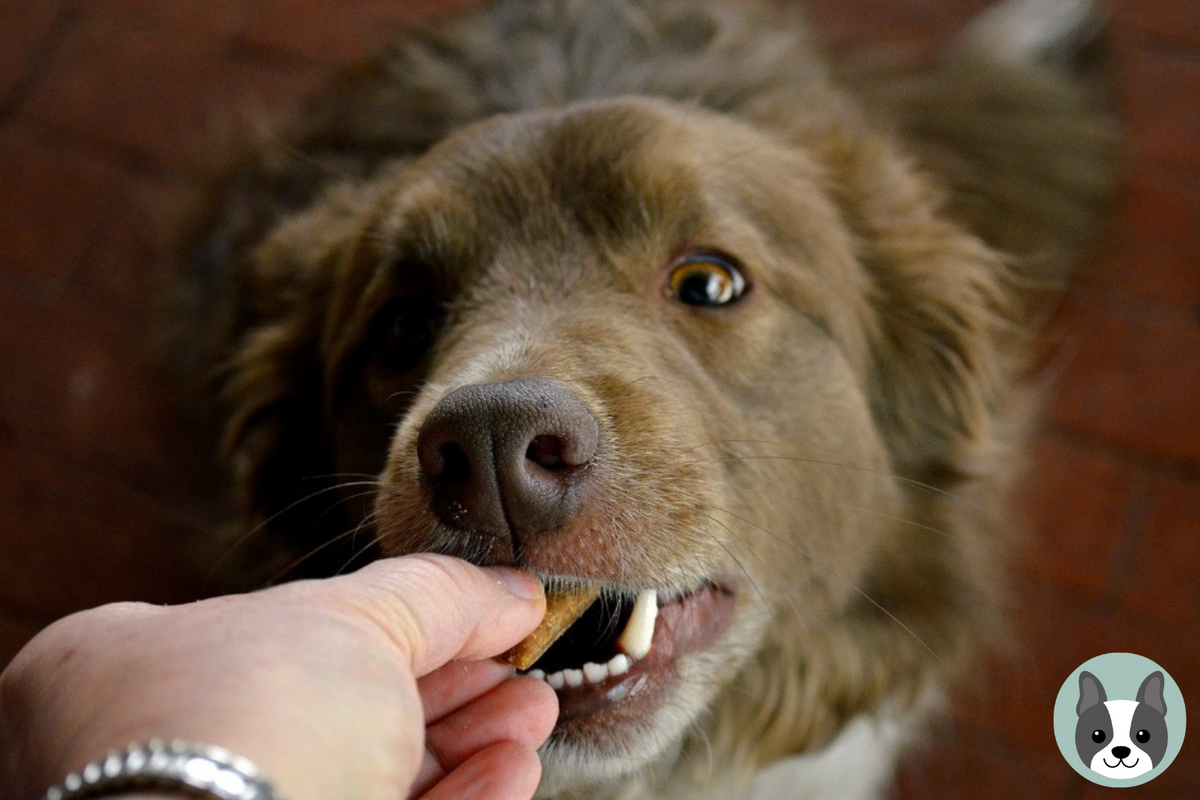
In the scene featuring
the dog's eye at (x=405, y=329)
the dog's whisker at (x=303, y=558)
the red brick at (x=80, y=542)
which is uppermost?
the dog's eye at (x=405, y=329)

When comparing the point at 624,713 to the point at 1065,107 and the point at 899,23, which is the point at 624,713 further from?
the point at 899,23

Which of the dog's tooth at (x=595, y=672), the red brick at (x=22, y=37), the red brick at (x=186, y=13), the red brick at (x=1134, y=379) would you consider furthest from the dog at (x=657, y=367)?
the red brick at (x=22, y=37)

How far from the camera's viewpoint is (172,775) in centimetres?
91

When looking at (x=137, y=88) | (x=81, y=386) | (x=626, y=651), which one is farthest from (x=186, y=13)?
(x=626, y=651)

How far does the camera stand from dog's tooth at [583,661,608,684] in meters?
1.66

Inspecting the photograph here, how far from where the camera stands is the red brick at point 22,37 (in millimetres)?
3799

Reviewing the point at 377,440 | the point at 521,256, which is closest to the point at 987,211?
the point at 521,256

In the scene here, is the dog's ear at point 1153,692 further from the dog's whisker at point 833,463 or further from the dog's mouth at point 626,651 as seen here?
the dog's mouth at point 626,651

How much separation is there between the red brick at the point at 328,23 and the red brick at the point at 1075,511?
7.73 feet

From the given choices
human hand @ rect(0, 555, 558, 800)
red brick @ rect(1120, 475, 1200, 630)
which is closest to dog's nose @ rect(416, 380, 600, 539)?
human hand @ rect(0, 555, 558, 800)

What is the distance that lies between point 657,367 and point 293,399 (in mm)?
936

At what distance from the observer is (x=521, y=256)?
6.24 feet

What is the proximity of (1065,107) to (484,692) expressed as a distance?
8.74 feet

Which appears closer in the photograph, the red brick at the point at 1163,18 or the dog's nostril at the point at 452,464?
the dog's nostril at the point at 452,464
